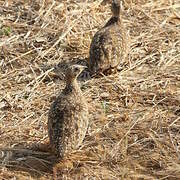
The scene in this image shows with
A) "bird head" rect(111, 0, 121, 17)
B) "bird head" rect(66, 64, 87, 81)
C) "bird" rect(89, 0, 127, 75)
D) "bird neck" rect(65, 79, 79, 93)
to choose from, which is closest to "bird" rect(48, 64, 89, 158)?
"bird neck" rect(65, 79, 79, 93)

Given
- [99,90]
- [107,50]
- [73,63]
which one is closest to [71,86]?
[99,90]

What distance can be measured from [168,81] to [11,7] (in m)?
3.28

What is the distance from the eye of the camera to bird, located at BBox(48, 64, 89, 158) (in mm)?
5977

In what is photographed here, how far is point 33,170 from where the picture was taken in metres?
6.14

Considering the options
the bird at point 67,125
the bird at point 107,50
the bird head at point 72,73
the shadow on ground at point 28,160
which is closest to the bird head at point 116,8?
the bird at point 107,50

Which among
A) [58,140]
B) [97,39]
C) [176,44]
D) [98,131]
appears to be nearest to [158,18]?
[176,44]

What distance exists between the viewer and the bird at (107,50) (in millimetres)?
7785

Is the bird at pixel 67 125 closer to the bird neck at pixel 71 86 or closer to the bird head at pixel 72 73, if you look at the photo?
the bird neck at pixel 71 86

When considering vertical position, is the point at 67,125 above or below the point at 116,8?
below

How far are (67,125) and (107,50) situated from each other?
6.86ft

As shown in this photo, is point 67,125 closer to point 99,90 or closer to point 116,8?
point 99,90

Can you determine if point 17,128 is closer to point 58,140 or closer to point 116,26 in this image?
point 58,140

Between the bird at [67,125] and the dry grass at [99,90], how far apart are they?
0.71ft

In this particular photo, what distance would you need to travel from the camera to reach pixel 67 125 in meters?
6.02
